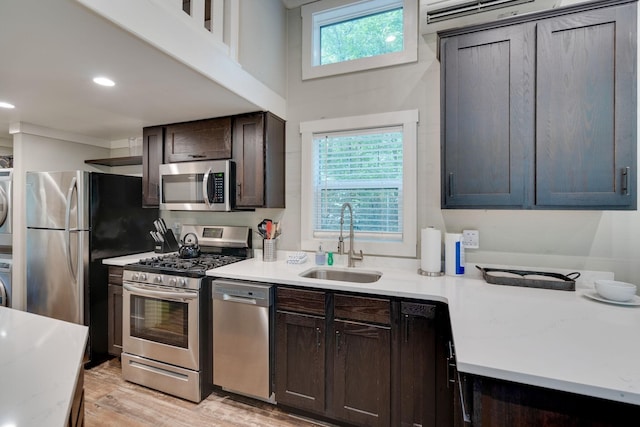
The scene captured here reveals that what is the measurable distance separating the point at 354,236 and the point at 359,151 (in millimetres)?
716

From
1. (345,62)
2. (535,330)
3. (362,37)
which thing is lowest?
(535,330)

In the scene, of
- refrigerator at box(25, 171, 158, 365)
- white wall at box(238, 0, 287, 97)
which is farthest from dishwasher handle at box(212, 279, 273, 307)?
white wall at box(238, 0, 287, 97)

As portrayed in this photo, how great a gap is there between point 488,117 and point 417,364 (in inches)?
59.6

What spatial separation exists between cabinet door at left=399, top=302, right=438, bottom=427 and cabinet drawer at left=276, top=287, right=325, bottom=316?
515 mm

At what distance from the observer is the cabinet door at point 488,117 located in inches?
69.4

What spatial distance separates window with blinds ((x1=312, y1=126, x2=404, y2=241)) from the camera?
2.45m

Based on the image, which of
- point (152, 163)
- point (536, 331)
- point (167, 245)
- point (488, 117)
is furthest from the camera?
point (167, 245)

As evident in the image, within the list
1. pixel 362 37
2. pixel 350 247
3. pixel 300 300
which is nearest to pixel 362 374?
pixel 300 300

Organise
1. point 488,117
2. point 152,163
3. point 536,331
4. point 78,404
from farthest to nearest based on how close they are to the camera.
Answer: point 152,163 < point 488,117 < point 536,331 < point 78,404

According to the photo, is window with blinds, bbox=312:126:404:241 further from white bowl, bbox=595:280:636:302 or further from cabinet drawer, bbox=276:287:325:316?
white bowl, bbox=595:280:636:302

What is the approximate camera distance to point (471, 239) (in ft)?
7.20

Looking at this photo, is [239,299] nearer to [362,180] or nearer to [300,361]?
[300,361]

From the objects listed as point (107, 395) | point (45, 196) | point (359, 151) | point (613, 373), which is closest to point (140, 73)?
point (359, 151)

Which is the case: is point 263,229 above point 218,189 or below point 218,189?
below
